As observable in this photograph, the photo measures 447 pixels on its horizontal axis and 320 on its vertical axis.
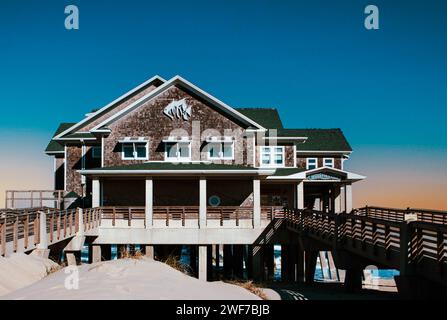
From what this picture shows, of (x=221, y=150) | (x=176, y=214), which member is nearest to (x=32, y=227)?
(x=176, y=214)

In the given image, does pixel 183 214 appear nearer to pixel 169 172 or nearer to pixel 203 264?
pixel 169 172

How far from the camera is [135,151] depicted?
30.9 meters

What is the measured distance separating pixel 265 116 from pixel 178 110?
957 cm

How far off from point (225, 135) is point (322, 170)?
7.18 metres

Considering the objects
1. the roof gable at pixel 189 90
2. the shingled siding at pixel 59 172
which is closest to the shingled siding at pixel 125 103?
the roof gable at pixel 189 90

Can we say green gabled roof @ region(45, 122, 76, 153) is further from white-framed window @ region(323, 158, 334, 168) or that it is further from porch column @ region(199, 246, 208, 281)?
white-framed window @ region(323, 158, 334, 168)

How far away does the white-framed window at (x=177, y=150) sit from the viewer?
101 ft

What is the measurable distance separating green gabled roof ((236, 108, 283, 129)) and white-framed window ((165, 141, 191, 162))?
7.78 metres

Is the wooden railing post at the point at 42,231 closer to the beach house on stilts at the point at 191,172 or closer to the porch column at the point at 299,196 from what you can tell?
the beach house on stilts at the point at 191,172

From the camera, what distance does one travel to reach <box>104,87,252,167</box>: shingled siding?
30875mm

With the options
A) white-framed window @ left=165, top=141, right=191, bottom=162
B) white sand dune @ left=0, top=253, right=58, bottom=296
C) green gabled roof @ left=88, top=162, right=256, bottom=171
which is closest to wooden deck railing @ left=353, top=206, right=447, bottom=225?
green gabled roof @ left=88, top=162, right=256, bottom=171

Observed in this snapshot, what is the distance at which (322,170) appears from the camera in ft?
105
